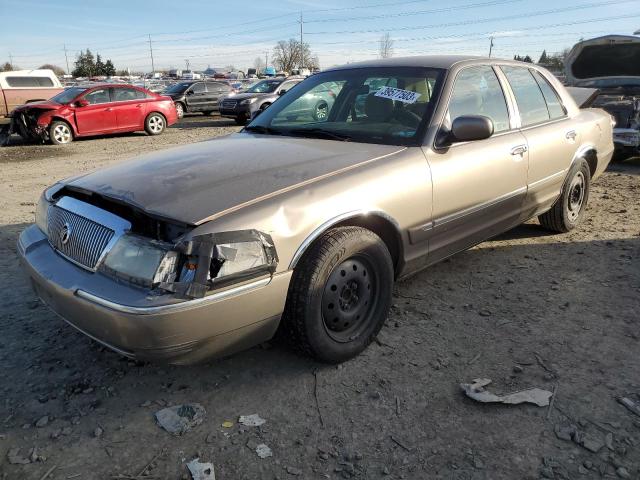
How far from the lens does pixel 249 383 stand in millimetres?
2691

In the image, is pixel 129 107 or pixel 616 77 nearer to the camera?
pixel 616 77

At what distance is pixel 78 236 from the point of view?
8.30 feet

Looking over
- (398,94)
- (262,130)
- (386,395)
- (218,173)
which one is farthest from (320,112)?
(386,395)

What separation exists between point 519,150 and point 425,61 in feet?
3.20

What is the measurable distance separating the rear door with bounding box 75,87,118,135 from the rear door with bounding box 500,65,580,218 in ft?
39.5

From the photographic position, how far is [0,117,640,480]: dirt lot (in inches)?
84.0

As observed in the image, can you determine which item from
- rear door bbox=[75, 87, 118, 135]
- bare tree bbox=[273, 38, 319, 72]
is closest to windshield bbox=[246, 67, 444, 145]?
rear door bbox=[75, 87, 118, 135]

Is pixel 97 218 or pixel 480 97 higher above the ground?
pixel 480 97

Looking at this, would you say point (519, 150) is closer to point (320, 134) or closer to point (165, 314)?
point (320, 134)

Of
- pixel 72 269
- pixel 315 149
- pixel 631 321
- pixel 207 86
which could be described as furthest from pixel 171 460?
pixel 207 86

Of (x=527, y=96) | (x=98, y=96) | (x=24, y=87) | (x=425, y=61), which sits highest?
(x=425, y=61)

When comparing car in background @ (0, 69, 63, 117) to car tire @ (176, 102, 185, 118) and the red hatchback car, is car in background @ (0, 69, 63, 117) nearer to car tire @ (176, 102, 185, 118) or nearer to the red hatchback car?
the red hatchback car

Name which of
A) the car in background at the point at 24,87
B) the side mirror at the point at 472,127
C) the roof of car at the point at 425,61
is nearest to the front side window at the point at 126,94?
the car in background at the point at 24,87

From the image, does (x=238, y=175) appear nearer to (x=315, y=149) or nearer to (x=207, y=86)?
(x=315, y=149)
